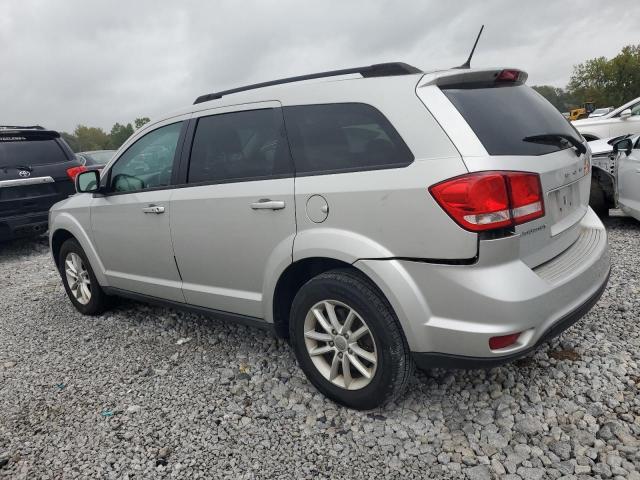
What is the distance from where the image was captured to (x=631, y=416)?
2336 mm

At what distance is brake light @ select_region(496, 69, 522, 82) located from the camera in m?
2.55

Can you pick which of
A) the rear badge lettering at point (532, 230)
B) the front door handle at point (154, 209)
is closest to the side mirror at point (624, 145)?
the rear badge lettering at point (532, 230)

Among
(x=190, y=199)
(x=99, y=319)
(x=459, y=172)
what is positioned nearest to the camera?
(x=459, y=172)

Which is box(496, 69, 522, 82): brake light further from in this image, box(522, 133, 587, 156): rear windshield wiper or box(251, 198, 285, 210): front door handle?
box(251, 198, 285, 210): front door handle

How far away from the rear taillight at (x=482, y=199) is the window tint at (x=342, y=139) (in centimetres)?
27

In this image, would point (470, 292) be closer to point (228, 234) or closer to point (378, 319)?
point (378, 319)

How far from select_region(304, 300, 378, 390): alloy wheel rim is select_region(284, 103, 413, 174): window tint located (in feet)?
2.39

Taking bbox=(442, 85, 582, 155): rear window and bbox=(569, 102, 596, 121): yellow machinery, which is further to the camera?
bbox=(569, 102, 596, 121): yellow machinery

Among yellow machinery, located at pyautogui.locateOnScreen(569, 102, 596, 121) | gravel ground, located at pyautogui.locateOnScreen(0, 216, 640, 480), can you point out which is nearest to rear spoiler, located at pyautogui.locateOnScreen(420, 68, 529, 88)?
gravel ground, located at pyautogui.locateOnScreen(0, 216, 640, 480)

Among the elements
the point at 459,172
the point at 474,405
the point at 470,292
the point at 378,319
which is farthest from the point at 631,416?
the point at 459,172

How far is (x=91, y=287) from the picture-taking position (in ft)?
14.1

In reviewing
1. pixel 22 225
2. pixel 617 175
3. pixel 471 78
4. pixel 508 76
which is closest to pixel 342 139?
pixel 471 78

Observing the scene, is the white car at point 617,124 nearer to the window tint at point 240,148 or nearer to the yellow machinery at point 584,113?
the yellow machinery at point 584,113

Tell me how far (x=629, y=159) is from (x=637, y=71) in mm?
69220
